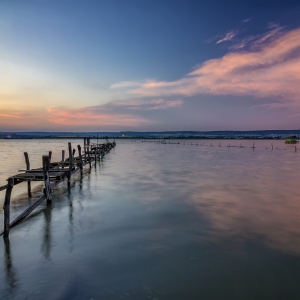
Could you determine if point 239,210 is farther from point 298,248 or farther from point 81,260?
point 81,260

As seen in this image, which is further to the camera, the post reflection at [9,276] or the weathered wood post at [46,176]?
the weathered wood post at [46,176]

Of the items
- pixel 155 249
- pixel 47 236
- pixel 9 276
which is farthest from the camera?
pixel 47 236

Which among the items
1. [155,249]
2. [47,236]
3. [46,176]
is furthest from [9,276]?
[46,176]

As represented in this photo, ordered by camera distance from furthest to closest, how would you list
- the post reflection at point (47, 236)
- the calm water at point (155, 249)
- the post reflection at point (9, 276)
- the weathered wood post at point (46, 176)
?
the weathered wood post at point (46, 176) → the post reflection at point (47, 236) → the calm water at point (155, 249) → the post reflection at point (9, 276)

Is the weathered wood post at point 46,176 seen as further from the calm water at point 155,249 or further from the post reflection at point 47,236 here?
the post reflection at point 47,236

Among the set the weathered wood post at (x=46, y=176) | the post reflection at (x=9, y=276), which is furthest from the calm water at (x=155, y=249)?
the weathered wood post at (x=46, y=176)

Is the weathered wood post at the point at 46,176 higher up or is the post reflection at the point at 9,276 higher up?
the weathered wood post at the point at 46,176

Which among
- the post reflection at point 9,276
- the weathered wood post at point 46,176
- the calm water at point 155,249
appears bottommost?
the calm water at point 155,249

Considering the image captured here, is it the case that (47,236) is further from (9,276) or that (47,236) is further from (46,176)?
(46,176)

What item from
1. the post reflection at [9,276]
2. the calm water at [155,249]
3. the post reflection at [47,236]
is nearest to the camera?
the post reflection at [9,276]

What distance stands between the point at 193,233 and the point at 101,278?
12.1 ft

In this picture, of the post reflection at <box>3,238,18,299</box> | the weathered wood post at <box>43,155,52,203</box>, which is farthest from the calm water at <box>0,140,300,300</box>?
the weathered wood post at <box>43,155,52,203</box>

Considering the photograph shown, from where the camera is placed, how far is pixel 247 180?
20047 mm

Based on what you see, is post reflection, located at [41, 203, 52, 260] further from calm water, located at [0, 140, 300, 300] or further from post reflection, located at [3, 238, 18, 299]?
post reflection, located at [3, 238, 18, 299]
